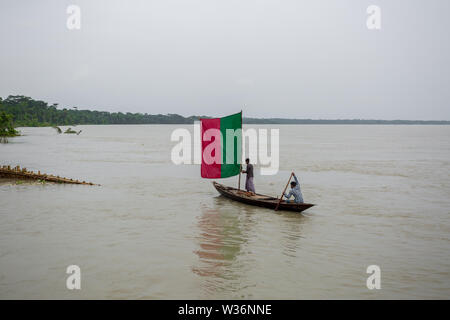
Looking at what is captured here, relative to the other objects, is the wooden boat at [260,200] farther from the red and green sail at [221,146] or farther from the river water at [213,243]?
the red and green sail at [221,146]

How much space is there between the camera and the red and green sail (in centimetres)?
1642

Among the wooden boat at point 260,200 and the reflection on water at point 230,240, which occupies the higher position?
→ the wooden boat at point 260,200

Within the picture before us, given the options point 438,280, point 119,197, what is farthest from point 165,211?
point 438,280

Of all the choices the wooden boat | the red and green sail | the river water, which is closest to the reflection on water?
the river water

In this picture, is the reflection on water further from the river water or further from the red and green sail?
the red and green sail

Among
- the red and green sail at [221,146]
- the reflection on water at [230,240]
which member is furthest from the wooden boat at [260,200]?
the red and green sail at [221,146]

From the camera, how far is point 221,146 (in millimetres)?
16719

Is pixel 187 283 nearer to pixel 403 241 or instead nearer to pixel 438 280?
pixel 438 280

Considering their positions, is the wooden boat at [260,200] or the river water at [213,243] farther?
the wooden boat at [260,200]

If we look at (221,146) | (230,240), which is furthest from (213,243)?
(221,146)

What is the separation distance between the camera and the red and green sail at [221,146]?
1642cm

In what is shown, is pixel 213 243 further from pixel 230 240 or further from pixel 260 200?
pixel 260 200
